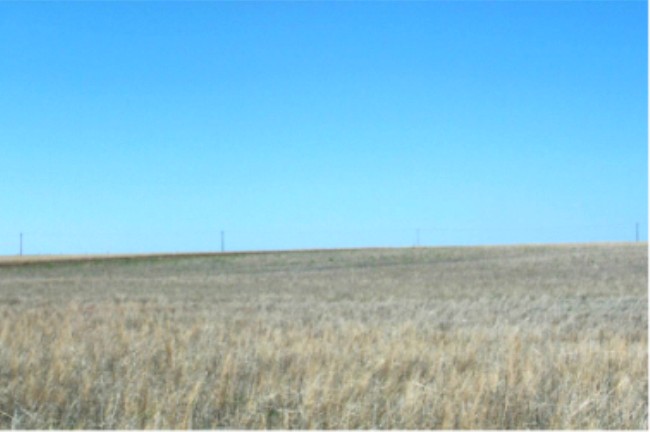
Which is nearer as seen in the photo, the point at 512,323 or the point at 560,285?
the point at 512,323

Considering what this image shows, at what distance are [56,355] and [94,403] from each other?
5.90 ft

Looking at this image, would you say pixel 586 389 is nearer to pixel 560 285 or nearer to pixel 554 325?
pixel 554 325

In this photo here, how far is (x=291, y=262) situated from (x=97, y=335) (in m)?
49.6

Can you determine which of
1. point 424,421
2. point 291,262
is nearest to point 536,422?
point 424,421

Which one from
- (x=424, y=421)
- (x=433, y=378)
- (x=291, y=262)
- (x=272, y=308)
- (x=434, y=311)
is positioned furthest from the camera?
(x=291, y=262)

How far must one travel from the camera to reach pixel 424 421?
6.02 metres

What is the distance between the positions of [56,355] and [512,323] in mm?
11206

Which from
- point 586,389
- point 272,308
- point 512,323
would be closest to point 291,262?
point 272,308

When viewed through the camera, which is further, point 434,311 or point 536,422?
point 434,311

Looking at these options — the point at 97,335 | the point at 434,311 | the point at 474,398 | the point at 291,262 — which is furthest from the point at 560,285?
the point at 291,262

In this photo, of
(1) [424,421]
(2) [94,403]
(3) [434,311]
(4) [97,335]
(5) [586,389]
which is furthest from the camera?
(3) [434,311]

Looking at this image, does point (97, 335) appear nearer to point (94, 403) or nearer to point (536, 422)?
point (94, 403)

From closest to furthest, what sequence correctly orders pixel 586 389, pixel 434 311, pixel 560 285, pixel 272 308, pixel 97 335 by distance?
pixel 586 389 < pixel 97 335 < pixel 434 311 < pixel 272 308 < pixel 560 285

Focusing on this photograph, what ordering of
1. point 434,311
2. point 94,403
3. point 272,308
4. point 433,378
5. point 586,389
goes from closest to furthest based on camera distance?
point 94,403
point 586,389
point 433,378
point 434,311
point 272,308
